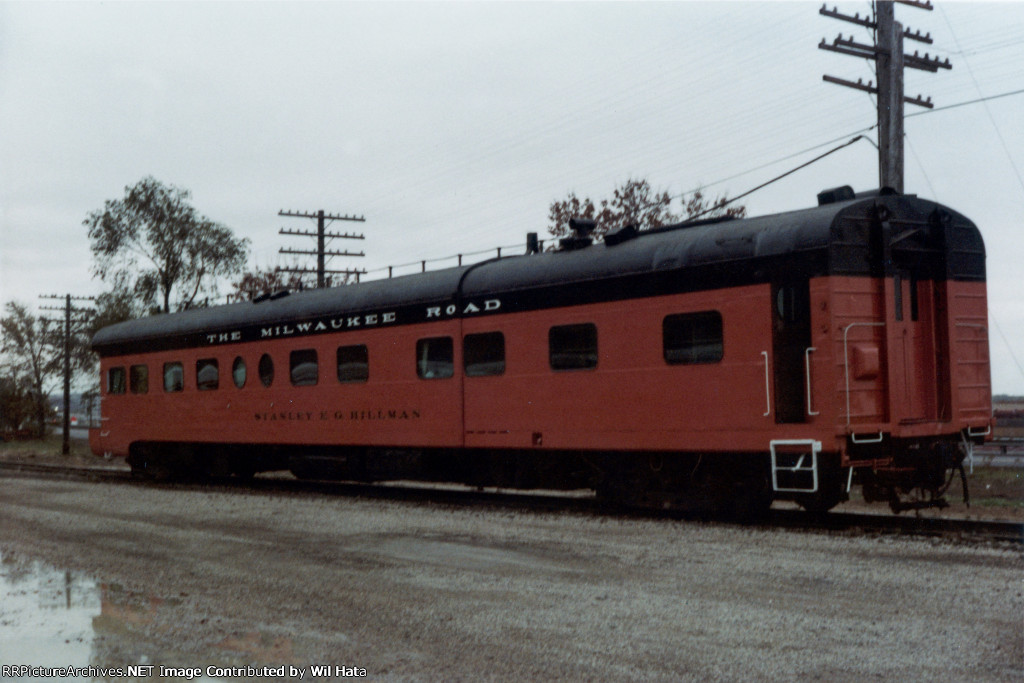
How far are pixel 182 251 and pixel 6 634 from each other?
37227 mm

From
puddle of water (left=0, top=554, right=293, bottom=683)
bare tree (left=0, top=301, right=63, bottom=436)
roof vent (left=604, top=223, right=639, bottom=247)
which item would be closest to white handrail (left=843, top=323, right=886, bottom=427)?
roof vent (left=604, top=223, right=639, bottom=247)

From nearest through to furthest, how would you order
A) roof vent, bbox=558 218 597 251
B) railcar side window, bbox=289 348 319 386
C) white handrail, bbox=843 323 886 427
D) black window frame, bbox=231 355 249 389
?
white handrail, bbox=843 323 886 427 → roof vent, bbox=558 218 597 251 → railcar side window, bbox=289 348 319 386 → black window frame, bbox=231 355 249 389

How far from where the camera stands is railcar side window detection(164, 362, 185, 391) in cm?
2023

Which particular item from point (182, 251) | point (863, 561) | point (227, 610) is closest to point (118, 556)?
point (227, 610)

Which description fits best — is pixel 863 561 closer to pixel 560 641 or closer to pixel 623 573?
pixel 623 573

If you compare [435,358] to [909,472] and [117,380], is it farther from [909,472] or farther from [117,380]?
[117,380]

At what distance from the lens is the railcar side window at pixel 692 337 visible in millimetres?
11477

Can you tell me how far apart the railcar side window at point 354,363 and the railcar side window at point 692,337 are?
577 centimetres

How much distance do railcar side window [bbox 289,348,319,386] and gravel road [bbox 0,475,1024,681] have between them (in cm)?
532

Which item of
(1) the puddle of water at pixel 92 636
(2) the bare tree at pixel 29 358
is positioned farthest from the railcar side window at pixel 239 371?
(2) the bare tree at pixel 29 358

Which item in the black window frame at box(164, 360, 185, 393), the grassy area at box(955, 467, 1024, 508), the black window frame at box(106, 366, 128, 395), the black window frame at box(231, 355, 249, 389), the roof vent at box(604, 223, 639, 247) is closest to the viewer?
the roof vent at box(604, 223, 639, 247)

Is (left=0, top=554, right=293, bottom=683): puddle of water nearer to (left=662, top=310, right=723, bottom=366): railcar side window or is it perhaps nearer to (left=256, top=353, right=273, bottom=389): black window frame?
(left=662, top=310, right=723, bottom=366): railcar side window

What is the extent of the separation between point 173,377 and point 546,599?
1500 cm

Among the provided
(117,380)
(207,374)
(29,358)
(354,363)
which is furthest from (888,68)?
(29,358)
